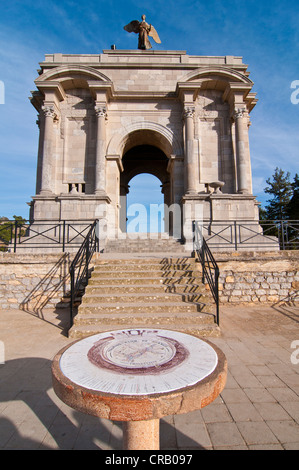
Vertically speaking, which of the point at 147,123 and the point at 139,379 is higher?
the point at 147,123

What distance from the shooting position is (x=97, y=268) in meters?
6.88

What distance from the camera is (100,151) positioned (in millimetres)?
11445

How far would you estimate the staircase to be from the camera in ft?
16.3

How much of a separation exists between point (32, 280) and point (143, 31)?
1500 centimetres

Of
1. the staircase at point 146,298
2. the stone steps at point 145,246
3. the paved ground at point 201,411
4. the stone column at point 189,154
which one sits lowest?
the paved ground at point 201,411

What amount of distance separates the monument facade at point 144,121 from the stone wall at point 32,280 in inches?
160

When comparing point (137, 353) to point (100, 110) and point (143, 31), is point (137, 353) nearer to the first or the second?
point (100, 110)

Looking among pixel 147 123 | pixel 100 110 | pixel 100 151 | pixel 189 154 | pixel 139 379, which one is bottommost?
pixel 139 379

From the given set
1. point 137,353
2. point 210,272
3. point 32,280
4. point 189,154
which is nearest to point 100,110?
point 189,154

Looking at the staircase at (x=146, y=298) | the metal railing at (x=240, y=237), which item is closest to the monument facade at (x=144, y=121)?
the metal railing at (x=240, y=237)

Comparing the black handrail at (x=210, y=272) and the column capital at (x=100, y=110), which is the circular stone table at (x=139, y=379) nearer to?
the black handrail at (x=210, y=272)

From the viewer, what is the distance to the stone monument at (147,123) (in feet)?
37.6

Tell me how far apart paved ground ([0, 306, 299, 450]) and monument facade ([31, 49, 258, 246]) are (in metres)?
7.17

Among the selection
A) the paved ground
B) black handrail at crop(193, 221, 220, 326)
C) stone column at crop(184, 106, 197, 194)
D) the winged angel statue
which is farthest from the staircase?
the winged angel statue
